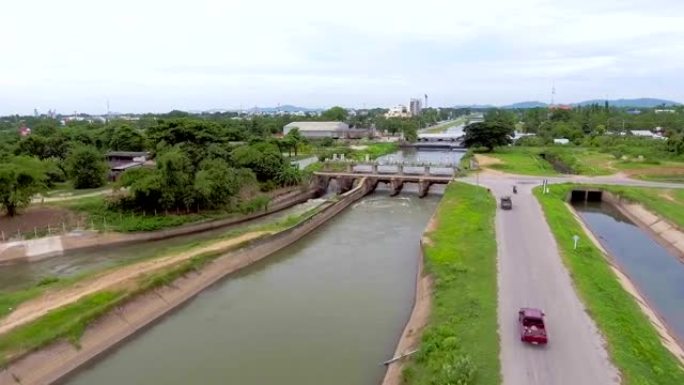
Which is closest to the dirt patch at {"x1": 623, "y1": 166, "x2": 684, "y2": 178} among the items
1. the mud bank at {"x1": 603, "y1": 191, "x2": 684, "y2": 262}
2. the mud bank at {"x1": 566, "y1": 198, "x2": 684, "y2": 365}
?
the mud bank at {"x1": 603, "y1": 191, "x2": 684, "y2": 262}

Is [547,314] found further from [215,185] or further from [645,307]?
[215,185]

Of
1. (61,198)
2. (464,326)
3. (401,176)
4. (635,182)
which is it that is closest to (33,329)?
(464,326)

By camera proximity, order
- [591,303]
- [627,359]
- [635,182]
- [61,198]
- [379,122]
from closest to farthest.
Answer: [627,359], [591,303], [61,198], [635,182], [379,122]

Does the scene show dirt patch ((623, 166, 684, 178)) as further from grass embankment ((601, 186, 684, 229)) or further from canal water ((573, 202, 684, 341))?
canal water ((573, 202, 684, 341))

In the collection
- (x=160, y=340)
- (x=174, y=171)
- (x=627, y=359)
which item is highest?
(x=174, y=171)

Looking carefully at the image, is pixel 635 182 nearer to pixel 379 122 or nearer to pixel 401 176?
pixel 401 176

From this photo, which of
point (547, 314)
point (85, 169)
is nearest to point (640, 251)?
point (547, 314)

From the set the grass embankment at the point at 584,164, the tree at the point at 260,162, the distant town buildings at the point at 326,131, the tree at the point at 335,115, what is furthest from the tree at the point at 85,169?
the tree at the point at 335,115
